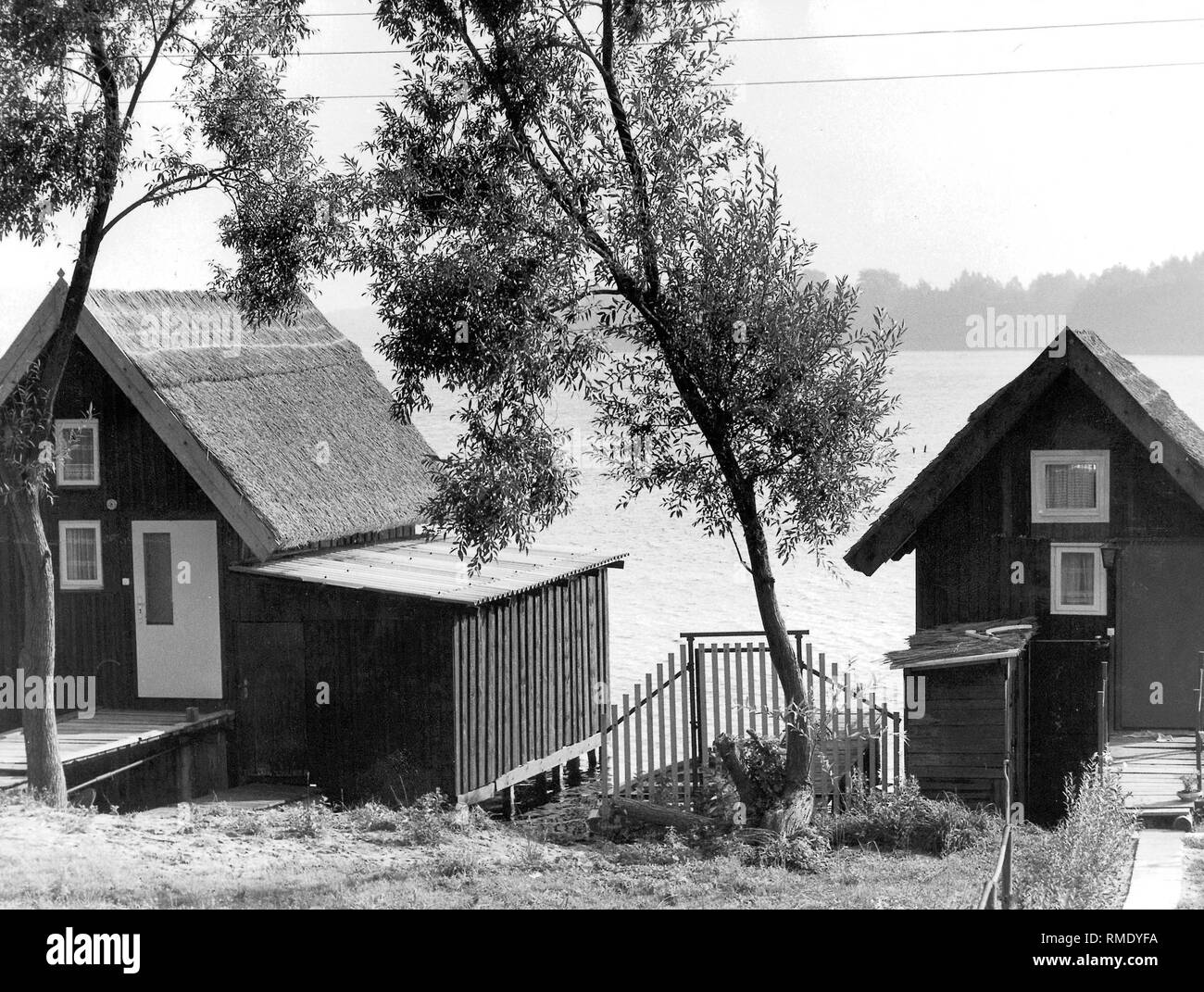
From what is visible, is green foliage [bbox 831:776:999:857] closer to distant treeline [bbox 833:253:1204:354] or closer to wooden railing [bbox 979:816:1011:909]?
wooden railing [bbox 979:816:1011:909]

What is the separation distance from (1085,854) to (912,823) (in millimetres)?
3384

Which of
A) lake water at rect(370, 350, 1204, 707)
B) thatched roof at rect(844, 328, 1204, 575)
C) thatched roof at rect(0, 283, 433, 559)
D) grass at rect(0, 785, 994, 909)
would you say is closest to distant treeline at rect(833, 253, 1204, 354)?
lake water at rect(370, 350, 1204, 707)

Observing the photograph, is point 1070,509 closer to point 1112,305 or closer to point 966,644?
point 966,644

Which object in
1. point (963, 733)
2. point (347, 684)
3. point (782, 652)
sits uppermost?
point (782, 652)

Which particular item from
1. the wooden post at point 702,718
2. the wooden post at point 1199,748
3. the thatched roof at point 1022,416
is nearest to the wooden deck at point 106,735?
the wooden post at point 702,718

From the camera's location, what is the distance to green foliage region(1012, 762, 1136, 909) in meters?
11.7

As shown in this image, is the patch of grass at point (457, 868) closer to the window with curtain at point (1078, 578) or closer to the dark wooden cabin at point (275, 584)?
the dark wooden cabin at point (275, 584)

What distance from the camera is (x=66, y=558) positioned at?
21859 millimetres

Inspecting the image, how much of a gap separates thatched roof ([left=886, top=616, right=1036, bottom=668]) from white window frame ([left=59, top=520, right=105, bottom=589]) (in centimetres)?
1221

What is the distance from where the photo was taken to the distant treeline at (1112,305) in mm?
51156

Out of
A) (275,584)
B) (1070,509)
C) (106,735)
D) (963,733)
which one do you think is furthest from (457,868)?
(1070,509)

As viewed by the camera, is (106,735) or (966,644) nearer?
(966,644)

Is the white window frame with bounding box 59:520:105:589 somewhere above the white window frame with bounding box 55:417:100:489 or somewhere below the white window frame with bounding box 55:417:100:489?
below

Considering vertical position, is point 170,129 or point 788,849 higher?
point 170,129
